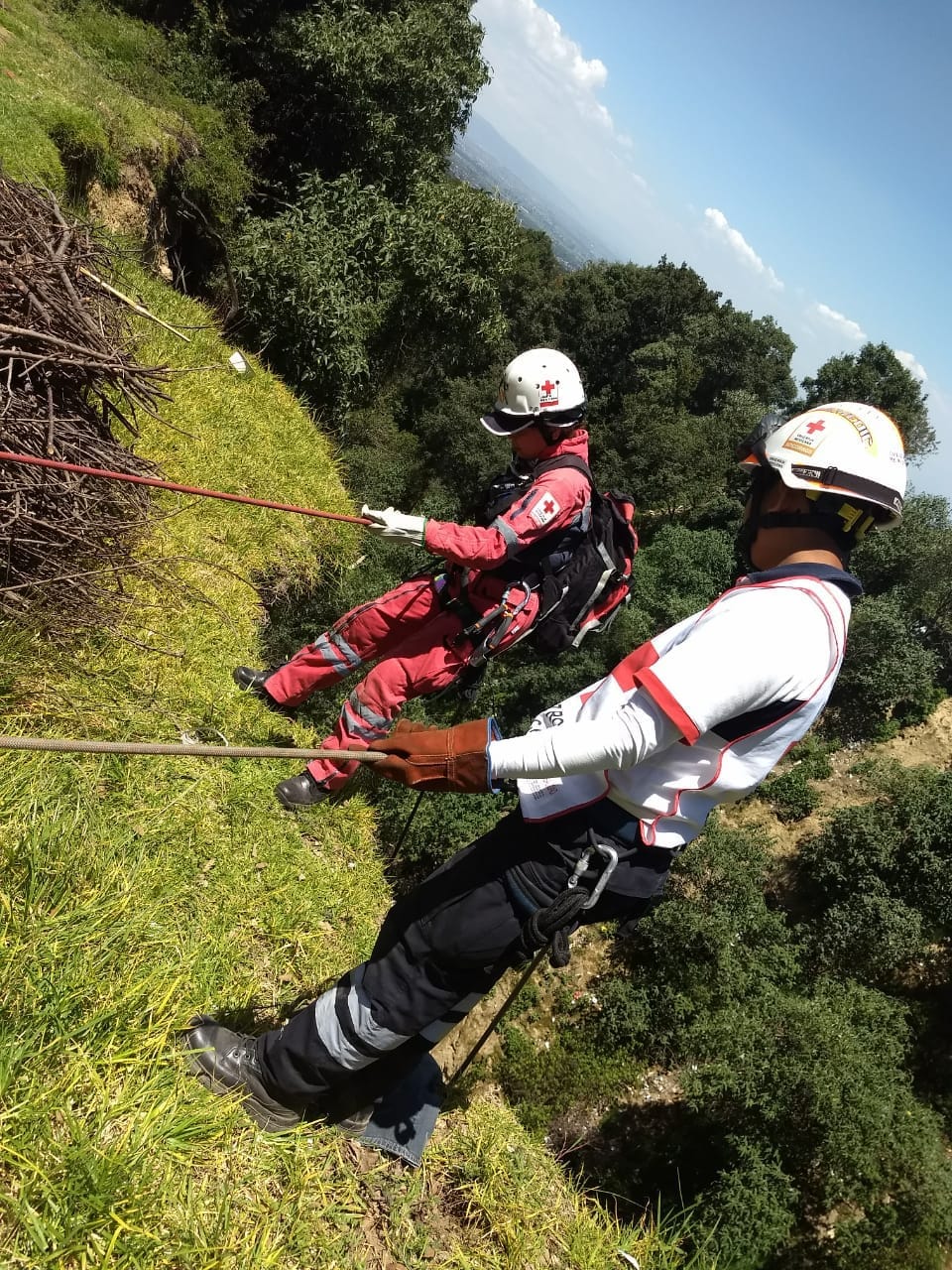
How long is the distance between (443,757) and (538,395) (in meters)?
2.42

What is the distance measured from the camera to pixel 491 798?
2017 centimetres

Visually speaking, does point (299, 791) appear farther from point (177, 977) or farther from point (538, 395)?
point (538, 395)

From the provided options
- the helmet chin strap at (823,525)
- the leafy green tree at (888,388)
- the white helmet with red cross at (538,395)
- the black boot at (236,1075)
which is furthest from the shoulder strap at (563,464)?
the leafy green tree at (888,388)

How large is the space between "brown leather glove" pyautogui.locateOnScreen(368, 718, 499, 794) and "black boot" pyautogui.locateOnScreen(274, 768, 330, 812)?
1830 mm

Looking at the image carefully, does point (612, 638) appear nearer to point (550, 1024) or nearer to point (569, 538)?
point (550, 1024)

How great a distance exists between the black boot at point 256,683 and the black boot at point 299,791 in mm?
546

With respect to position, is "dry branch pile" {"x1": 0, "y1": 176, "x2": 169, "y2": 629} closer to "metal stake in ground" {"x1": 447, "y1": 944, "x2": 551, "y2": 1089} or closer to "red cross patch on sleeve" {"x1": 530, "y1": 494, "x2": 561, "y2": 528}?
"red cross patch on sleeve" {"x1": 530, "y1": 494, "x2": 561, "y2": 528}

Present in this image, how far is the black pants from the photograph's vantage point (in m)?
2.34

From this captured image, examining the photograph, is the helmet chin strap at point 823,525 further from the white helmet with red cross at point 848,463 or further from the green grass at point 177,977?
the green grass at point 177,977

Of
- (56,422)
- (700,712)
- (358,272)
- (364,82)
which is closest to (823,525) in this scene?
(700,712)

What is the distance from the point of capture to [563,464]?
155 inches

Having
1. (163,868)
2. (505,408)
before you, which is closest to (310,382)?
(505,408)

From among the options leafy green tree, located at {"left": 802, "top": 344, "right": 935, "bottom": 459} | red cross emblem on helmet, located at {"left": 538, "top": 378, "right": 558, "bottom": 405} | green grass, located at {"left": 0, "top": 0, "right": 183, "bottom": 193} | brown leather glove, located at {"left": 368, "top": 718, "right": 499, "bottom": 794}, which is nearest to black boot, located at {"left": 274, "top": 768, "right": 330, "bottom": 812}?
brown leather glove, located at {"left": 368, "top": 718, "right": 499, "bottom": 794}

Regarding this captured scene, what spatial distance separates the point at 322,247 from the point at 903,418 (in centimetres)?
2924
